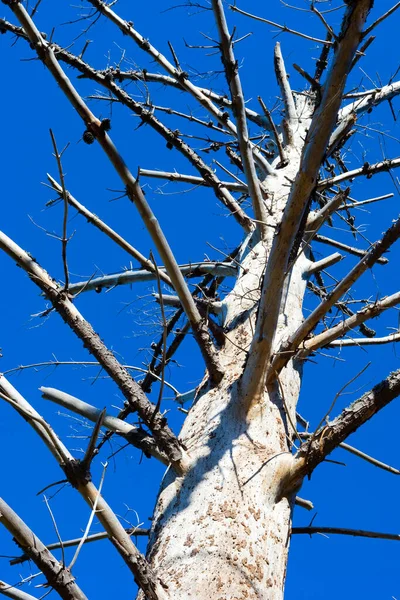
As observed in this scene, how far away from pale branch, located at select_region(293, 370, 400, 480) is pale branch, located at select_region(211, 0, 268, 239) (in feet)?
2.95

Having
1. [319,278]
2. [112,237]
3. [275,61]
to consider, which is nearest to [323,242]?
[319,278]

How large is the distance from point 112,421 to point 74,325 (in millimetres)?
383

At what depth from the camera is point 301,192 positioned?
2209 mm

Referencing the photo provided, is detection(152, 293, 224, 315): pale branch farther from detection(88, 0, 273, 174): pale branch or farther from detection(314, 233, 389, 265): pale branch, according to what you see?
detection(314, 233, 389, 265): pale branch

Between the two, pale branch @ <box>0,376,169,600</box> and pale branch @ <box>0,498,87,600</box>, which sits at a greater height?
pale branch @ <box>0,376,169,600</box>

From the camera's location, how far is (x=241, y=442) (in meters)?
2.44

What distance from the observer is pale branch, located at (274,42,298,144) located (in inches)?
193

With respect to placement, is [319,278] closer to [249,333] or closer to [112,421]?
[249,333]

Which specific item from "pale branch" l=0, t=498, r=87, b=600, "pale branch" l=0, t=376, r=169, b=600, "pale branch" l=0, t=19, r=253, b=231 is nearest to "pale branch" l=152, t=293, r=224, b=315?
"pale branch" l=0, t=19, r=253, b=231

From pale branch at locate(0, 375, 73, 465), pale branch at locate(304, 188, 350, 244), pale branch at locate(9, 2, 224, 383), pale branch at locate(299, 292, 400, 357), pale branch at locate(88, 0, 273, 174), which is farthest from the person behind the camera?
pale branch at locate(88, 0, 273, 174)

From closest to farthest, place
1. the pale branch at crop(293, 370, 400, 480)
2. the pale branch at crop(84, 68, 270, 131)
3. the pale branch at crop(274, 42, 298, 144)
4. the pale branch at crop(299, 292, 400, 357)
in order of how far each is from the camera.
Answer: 1. the pale branch at crop(293, 370, 400, 480)
2. the pale branch at crop(299, 292, 400, 357)
3. the pale branch at crop(84, 68, 270, 131)
4. the pale branch at crop(274, 42, 298, 144)

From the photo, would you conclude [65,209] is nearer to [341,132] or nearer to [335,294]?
[335,294]

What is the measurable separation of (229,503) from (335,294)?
88cm

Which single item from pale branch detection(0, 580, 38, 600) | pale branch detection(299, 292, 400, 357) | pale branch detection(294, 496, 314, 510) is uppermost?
pale branch detection(299, 292, 400, 357)
